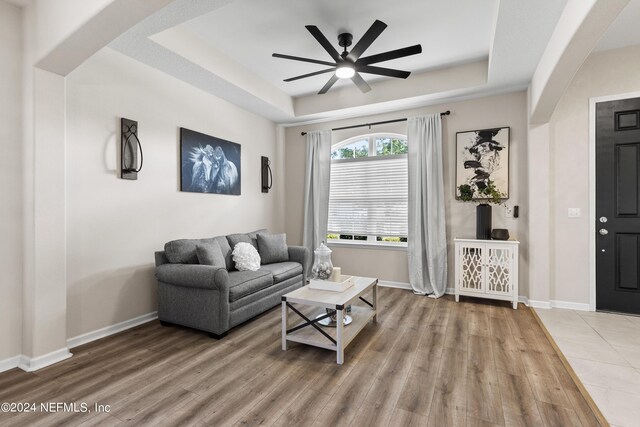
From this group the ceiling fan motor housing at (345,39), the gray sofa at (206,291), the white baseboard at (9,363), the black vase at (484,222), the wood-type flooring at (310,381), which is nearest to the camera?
the wood-type flooring at (310,381)

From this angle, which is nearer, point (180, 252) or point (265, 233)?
point (180, 252)

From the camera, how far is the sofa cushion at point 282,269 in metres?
3.73

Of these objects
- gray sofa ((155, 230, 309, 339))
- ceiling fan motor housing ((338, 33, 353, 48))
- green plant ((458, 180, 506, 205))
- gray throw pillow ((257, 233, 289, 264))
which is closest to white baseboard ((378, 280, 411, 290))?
green plant ((458, 180, 506, 205))

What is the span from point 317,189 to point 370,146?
1124mm

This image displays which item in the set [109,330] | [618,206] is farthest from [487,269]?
[109,330]

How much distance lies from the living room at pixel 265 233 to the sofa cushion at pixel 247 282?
0.10 meters

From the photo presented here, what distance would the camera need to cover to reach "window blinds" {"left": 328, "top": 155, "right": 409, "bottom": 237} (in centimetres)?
480

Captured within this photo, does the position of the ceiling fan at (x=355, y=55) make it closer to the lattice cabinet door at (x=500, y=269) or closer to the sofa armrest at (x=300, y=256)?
the sofa armrest at (x=300, y=256)

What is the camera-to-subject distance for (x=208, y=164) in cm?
412

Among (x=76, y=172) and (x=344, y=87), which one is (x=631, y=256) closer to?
(x=344, y=87)

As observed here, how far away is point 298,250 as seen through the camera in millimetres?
4426

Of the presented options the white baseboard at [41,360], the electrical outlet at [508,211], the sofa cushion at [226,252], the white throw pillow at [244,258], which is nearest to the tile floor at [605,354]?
the electrical outlet at [508,211]

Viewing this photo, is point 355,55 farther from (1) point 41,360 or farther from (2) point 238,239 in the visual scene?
(1) point 41,360

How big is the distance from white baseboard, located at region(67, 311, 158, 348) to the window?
292cm
